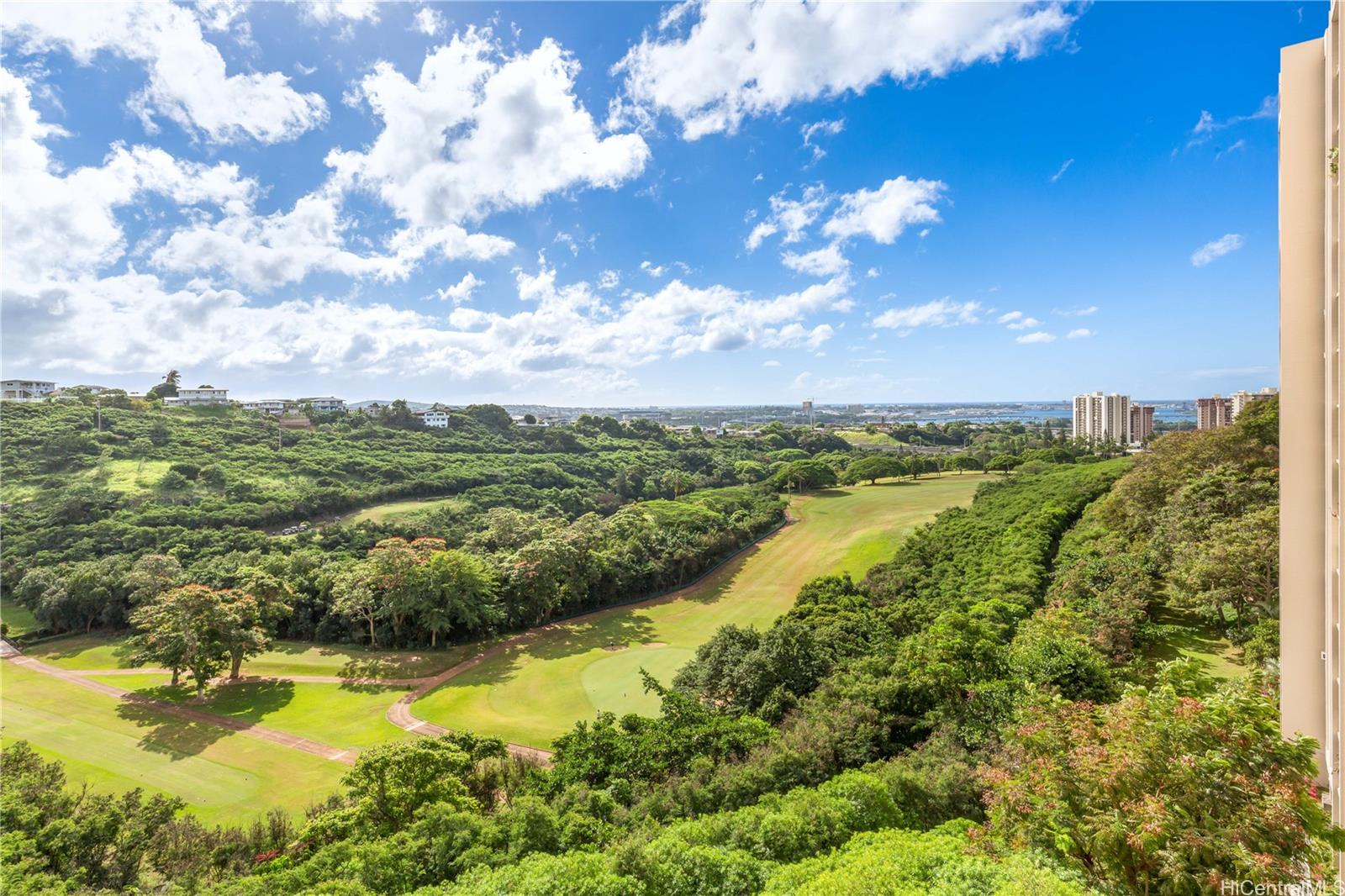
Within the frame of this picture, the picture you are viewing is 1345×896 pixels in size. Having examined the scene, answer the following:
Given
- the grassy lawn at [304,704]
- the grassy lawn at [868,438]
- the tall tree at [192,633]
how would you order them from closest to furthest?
the grassy lawn at [304,704], the tall tree at [192,633], the grassy lawn at [868,438]

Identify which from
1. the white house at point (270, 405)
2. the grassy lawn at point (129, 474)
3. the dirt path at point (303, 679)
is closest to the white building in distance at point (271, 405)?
the white house at point (270, 405)

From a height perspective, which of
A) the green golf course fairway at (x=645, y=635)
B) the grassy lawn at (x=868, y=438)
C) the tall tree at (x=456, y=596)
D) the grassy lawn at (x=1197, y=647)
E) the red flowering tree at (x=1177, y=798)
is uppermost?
the grassy lawn at (x=868, y=438)

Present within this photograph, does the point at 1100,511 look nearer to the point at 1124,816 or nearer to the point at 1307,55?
the point at 1307,55

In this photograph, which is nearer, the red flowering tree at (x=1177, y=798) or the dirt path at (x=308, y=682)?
Result: the red flowering tree at (x=1177, y=798)


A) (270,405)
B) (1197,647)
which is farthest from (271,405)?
(1197,647)

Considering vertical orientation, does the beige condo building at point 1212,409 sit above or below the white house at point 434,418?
below

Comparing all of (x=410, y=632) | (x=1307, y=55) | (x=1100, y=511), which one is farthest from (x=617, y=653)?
(x=1307, y=55)

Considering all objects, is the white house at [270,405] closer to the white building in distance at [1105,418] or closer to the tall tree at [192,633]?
the tall tree at [192,633]
